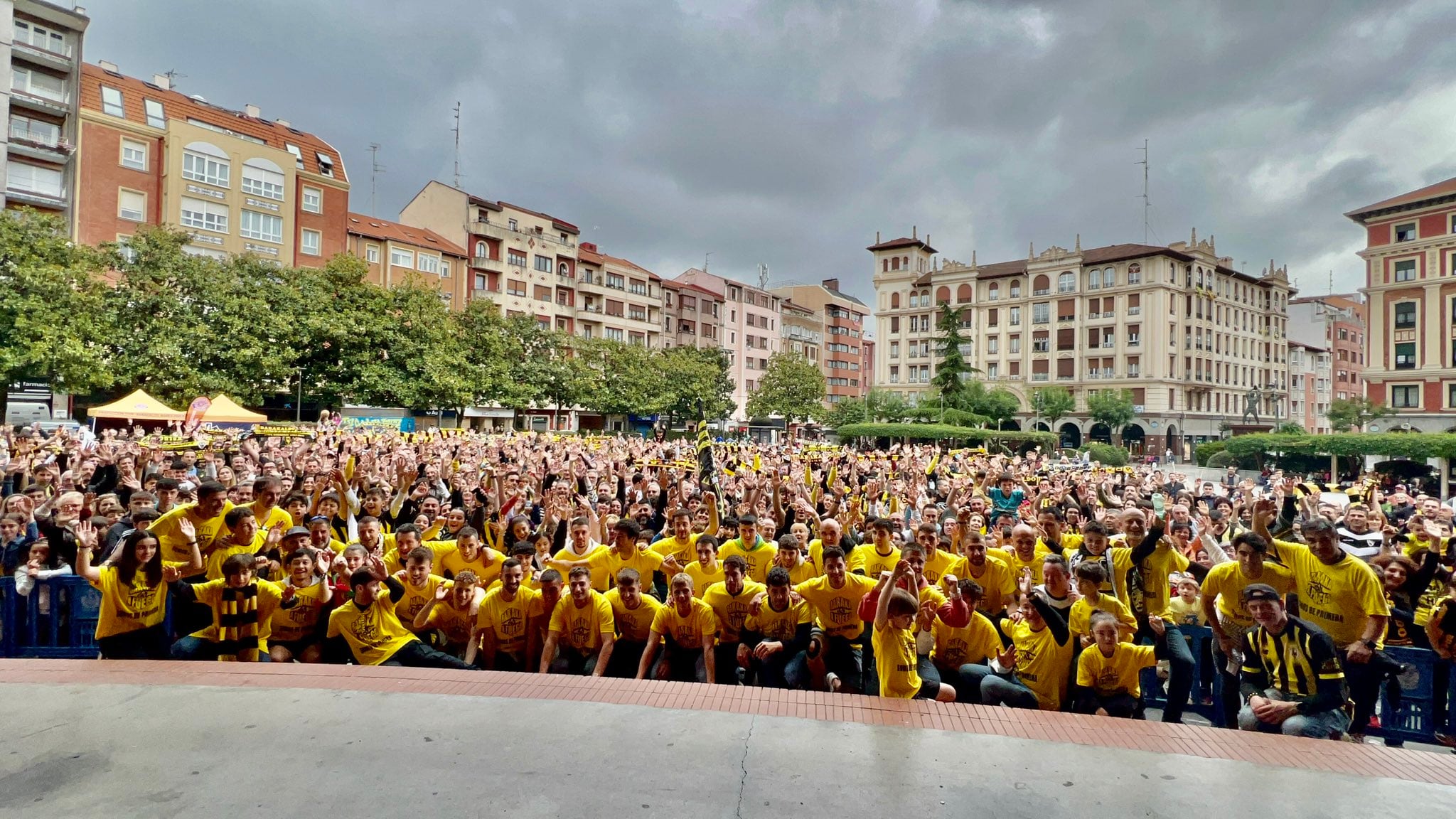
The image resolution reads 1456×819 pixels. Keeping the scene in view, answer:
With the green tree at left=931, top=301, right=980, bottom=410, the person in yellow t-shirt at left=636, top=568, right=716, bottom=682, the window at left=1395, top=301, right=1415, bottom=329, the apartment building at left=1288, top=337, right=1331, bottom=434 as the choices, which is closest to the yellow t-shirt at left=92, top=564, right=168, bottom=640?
the person in yellow t-shirt at left=636, top=568, right=716, bottom=682

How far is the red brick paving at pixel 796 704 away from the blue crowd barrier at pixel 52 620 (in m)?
0.76

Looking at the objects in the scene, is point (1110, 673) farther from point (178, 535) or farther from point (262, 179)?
point (262, 179)

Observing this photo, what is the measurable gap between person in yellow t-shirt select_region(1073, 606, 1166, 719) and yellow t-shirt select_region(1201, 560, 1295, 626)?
802mm

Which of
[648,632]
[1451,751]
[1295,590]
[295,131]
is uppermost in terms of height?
[295,131]

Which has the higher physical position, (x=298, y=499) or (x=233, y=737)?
(x=298, y=499)

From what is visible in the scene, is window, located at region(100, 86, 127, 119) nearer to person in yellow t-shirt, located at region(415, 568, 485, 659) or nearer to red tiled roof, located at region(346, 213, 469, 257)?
red tiled roof, located at region(346, 213, 469, 257)

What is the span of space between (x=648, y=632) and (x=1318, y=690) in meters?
4.58

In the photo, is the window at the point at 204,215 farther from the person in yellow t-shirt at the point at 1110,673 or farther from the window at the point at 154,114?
the person in yellow t-shirt at the point at 1110,673

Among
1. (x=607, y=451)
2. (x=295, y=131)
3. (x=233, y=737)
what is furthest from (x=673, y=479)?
(x=295, y=131)

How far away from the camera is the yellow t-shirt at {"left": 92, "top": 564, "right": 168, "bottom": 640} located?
5773 mm

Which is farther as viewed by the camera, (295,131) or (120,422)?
(295,131)

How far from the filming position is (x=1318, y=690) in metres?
4.92

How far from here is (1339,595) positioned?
5422 millimetres

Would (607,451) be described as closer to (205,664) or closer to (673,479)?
(673,479)
